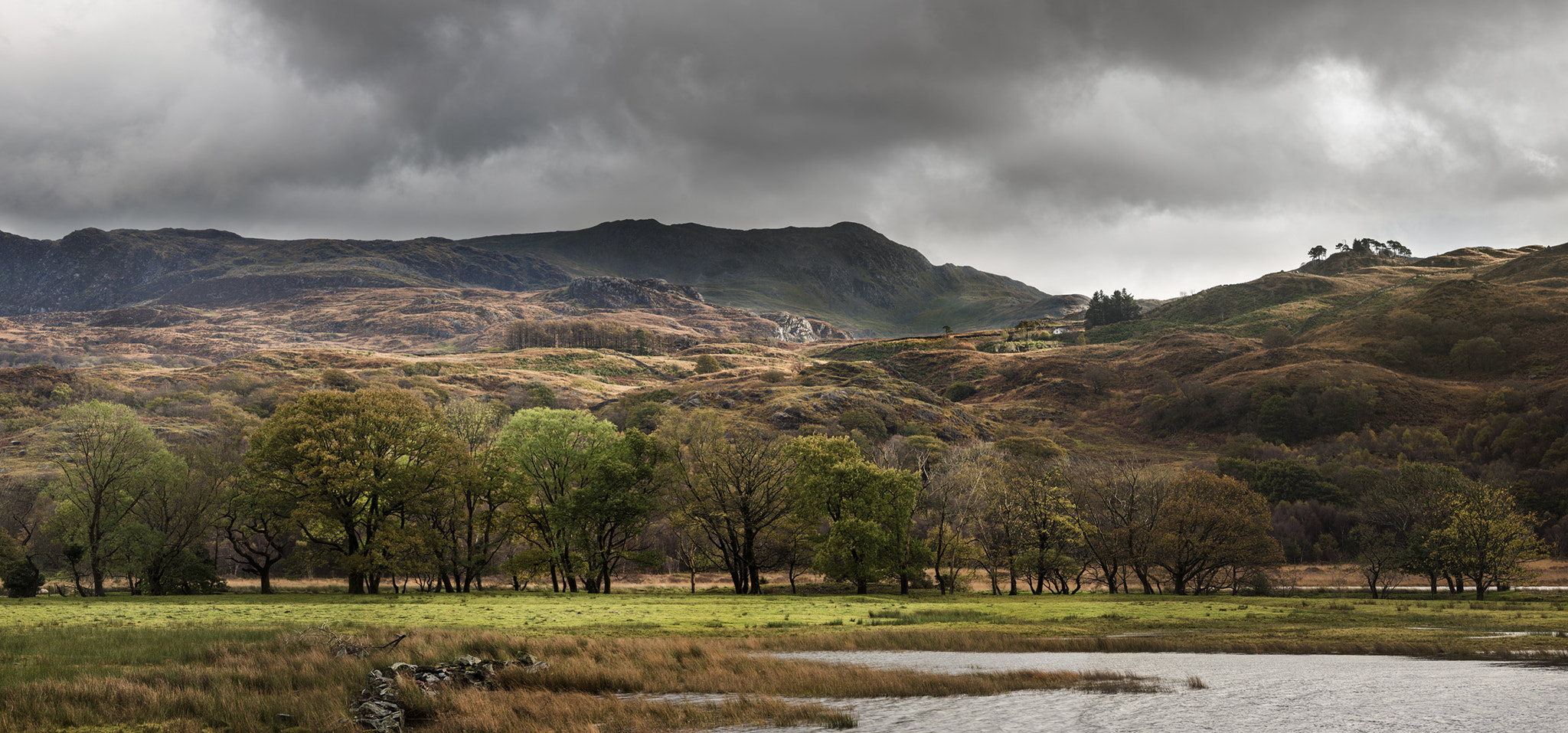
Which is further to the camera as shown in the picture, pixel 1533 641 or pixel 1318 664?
→ pixel 1533 641

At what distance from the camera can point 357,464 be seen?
2421 inches

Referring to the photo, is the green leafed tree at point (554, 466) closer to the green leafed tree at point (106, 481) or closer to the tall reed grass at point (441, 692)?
the green leafed tree at point (106, 481)

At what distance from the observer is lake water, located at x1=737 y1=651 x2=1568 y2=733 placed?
1894 centimetres

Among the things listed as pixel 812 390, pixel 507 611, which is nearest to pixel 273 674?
pixel 507 611

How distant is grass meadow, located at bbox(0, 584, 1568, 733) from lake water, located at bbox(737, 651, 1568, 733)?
1708mm

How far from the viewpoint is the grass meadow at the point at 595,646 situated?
64.3ft

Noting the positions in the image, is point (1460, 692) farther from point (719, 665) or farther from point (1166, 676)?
point (719, 665)

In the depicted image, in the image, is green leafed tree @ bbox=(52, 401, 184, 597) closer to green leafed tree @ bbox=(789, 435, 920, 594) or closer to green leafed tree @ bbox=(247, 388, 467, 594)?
green leafed tree @ bbox=(247, 388, 467, 594)

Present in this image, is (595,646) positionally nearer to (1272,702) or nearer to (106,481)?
(1272,702)

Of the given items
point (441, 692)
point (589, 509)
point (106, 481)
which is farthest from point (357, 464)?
point (441, 692)

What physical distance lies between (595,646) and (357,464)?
41.0 m

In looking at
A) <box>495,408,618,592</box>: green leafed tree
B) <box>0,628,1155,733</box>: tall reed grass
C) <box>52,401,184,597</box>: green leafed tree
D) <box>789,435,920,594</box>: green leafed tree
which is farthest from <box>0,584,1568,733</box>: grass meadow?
<box>495,408,618,592</box>: green leafed tree

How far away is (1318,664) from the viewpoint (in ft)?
96.4

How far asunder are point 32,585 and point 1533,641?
306ft
